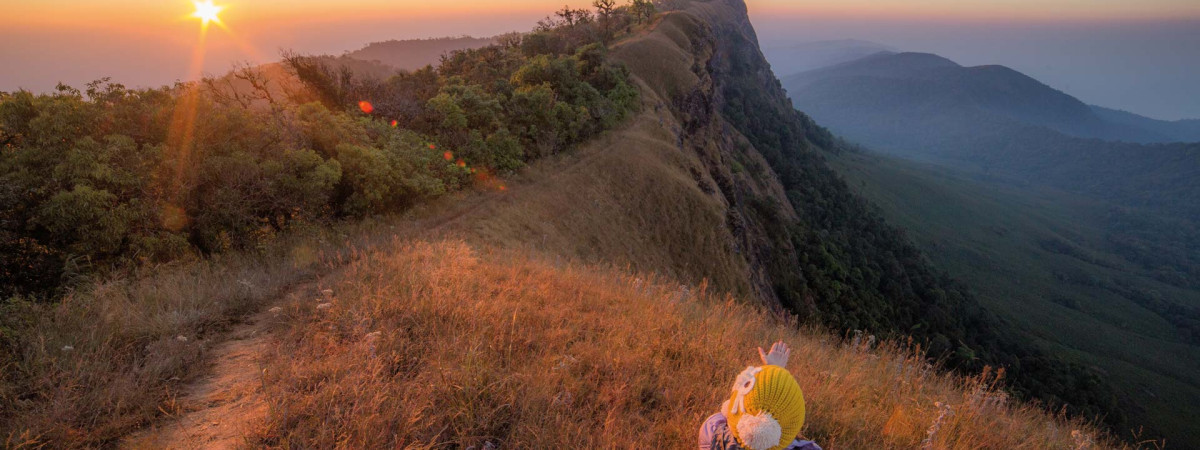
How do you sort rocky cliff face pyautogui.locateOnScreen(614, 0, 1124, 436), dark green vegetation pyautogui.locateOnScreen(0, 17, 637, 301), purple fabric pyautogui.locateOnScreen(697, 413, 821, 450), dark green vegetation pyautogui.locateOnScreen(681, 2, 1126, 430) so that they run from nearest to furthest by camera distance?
purple fabric pyautogui.locateOnScreen(697, 413, 821, 450), dark green vegetation pyautogui.locateOnScreen(0, 17, 637, 301), rocky cliff face pyautogui.locateOnScreen(614, 0, 1124, 436), dark green vegetation pyautogui.locateOnScreen(681, 2, 1126, 430)

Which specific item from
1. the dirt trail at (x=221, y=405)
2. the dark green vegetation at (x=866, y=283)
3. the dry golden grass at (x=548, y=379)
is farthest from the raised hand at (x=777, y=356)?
the dark green vegetation at (x=866, y=283)

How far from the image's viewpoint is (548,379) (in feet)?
12.3

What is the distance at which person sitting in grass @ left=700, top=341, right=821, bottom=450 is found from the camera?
9.11 feet

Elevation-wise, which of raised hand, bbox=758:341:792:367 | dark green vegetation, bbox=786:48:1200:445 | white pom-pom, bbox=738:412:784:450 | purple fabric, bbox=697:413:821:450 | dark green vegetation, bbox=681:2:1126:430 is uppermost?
raised hand, bbox=758:341:792:367

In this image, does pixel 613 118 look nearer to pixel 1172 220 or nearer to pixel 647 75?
pixel 647 75

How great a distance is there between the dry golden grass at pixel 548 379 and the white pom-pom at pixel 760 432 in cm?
71

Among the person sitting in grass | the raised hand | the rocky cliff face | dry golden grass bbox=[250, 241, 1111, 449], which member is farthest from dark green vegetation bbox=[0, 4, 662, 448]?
the rocky cliff face

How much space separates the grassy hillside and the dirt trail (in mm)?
77630

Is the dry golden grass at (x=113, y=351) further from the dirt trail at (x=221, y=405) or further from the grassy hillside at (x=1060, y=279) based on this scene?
the grassy hillside at (x=1060, y=279)

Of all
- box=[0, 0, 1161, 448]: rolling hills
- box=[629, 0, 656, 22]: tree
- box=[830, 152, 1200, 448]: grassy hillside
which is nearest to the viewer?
box=[0, 0, 1161, 448]: rolling hills

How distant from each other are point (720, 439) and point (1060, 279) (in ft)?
447

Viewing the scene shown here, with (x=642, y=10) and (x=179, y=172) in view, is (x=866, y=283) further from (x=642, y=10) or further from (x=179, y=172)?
(x=179, y=172)

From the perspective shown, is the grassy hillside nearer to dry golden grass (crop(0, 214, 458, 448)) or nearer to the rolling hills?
the rolling hills

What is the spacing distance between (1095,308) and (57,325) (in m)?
129
